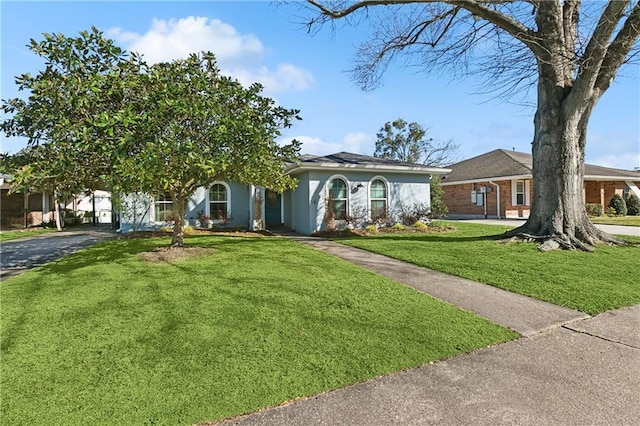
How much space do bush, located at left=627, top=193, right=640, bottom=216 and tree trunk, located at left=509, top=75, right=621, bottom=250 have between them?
18234 mm

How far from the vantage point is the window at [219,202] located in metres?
14.5

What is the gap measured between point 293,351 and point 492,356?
6.22 ft

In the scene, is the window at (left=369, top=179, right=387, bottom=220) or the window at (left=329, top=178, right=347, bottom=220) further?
the window at (left=369, top=179, right=387, bottom=220)

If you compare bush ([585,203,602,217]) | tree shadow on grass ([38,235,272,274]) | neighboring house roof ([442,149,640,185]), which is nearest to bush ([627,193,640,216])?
neighboring house roof ([442,149,640,185])

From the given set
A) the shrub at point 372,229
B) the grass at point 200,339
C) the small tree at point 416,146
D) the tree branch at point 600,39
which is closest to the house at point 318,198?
the shrub at point 372,229

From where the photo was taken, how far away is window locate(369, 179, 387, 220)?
14.3 m

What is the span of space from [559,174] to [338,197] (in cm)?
733

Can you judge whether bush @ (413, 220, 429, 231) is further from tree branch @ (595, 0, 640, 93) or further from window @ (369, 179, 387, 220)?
tree branch @ (595, 0, 640, 93)

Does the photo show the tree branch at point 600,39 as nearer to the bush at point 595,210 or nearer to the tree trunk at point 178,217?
the tree trunk at point 178,217

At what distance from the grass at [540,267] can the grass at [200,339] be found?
73.2 inches

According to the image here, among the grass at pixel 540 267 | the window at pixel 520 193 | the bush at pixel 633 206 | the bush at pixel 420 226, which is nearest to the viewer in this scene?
the grass at pixel 540 267

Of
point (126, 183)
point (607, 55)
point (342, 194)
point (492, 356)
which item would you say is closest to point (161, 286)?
point (126, 183)

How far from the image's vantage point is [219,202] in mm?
14648

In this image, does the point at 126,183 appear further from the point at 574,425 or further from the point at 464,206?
the point at 464,206
